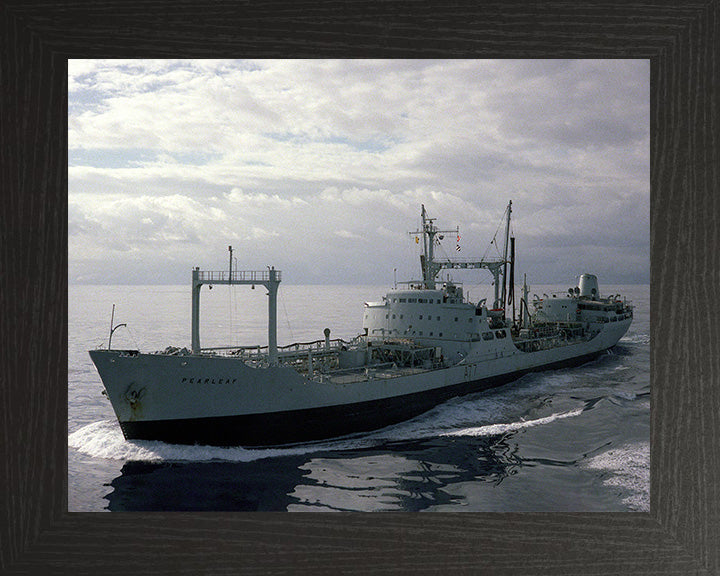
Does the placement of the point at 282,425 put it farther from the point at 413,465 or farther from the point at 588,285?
the point at 588,285

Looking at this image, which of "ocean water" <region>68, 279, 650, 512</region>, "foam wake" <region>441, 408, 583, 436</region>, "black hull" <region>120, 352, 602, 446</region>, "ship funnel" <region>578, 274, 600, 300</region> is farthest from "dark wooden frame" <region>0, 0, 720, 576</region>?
"ship funnel" <region>578, 274, 600, 300</region>

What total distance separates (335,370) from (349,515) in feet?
29.4

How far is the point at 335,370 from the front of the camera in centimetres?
1147

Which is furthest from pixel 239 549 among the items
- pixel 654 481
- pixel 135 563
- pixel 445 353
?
pixel 445 353

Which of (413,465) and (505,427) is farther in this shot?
(505,427)

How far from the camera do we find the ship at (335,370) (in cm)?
920

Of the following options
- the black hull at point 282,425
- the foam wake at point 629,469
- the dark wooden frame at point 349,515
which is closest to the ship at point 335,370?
the black hull at point 282,425

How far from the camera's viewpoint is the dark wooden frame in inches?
97.6

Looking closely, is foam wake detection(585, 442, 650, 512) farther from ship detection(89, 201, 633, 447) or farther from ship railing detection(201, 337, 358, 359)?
ship railing detection(201, 337, 358, 359)

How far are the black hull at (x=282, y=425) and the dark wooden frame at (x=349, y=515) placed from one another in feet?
22.4

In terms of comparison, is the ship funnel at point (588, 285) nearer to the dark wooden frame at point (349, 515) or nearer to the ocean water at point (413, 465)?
the ocean water at point (413, 465)

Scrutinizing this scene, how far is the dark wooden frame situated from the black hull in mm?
6832

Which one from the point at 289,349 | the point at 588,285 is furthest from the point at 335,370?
the point at 588,285

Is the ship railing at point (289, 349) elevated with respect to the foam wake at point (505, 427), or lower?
elevated
